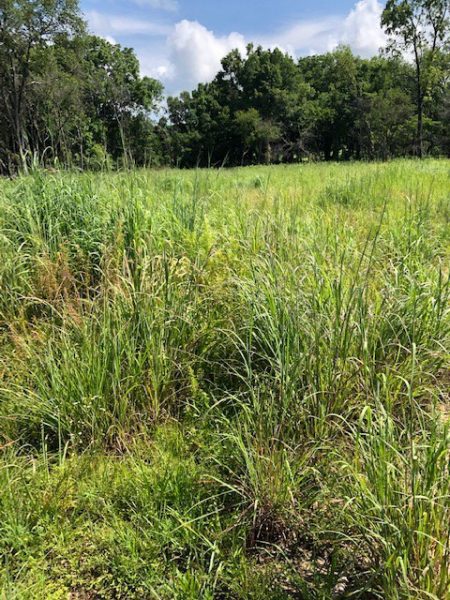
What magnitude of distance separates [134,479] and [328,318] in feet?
3.40

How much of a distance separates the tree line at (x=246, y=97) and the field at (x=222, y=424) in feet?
5.51

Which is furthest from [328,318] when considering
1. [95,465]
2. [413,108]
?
[413,108]

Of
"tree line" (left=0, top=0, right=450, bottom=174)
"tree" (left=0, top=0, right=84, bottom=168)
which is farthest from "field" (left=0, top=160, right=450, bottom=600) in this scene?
"tree" (left=0, top=0, right=84, bottom=168)

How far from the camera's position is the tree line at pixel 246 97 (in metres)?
10.3

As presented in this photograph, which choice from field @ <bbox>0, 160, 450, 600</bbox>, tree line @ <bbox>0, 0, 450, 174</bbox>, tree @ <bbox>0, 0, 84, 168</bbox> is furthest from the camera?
tree @ <bbox>0, 0, 84, 168</bbox>

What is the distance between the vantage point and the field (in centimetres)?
130

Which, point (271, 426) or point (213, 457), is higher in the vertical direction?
point (271, 426)

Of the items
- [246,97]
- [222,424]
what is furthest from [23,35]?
[246,97]

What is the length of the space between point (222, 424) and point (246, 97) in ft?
164

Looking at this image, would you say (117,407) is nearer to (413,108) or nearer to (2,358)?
(2,358)

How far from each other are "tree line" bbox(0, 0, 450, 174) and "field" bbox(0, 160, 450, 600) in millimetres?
1679

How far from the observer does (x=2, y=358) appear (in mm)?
2365

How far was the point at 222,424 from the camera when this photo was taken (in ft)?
6.20

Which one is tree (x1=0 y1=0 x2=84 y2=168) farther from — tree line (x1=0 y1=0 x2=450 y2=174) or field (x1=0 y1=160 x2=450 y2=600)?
field (x1=0 y1=160 x2=450 y2=600)
